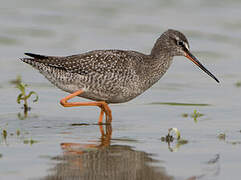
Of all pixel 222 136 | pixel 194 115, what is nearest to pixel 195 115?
pixel 194 115

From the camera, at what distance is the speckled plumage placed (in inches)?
453

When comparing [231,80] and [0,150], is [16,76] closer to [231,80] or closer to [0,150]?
[231,80]

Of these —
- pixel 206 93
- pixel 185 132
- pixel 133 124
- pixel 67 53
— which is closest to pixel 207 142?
pixel 185 132


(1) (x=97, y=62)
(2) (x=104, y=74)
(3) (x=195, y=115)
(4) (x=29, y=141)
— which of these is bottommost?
(4) (x=29, y=141)

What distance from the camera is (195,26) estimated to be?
67.8 feet

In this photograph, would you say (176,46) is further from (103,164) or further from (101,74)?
(103,164)

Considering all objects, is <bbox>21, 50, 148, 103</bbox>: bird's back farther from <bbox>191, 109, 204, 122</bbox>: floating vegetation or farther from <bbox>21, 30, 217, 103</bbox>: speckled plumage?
<bbox>191, 109, 204, 122</bbox>: floating vegetation

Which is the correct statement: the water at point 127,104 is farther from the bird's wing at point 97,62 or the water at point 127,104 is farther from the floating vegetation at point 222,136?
the bird's wing at point 97,62

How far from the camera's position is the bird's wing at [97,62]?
455 inches

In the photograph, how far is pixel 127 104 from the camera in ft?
42.7

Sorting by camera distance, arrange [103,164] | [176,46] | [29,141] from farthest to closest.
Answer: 1. [176,46]
2. [29,141]
3. [103,164]

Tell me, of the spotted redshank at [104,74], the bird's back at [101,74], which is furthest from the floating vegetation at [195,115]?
the bird's back at [101,74]

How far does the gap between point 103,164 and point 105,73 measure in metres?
3.18

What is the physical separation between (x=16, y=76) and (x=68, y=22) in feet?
19.6
